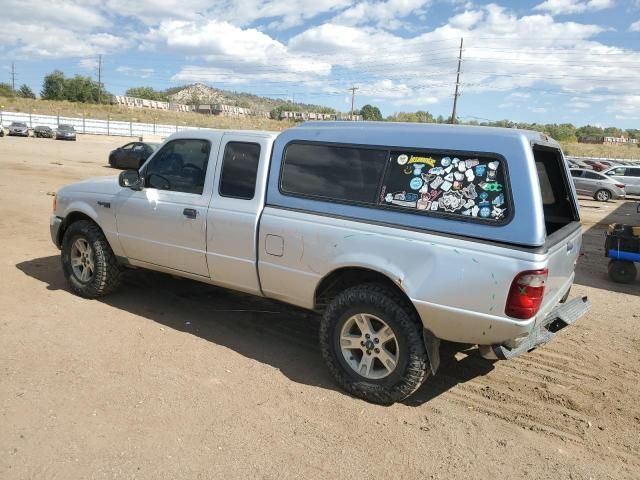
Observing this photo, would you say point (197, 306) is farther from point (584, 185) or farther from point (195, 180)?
point (584, 185)

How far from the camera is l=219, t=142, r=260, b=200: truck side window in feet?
14.3

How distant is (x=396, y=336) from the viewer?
3.60 metres

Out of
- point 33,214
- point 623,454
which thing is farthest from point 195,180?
point 33,214

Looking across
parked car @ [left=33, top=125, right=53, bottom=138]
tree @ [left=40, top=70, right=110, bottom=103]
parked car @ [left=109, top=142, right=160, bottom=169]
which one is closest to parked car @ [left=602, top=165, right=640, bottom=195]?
parked car @ [left=109, top=142, right=160, bottom=169]

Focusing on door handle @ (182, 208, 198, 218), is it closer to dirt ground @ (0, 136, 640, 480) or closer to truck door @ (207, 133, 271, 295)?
truck door @ (207, 133, 271, 295)

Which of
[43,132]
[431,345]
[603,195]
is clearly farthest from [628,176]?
[43,132]

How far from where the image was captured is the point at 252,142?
4406 mm

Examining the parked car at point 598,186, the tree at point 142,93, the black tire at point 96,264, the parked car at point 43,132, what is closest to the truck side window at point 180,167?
the black tire at point 96,264

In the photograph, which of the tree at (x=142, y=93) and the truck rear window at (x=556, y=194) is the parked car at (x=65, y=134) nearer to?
the truck rear window at (x=556, y=194)

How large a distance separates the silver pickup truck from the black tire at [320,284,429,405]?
0.03 feet

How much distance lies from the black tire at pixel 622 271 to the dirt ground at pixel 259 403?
2591mm

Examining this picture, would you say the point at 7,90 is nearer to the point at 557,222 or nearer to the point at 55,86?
the point at 55,86

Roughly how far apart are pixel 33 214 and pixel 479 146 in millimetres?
9678

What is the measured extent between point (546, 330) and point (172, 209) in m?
3.36
